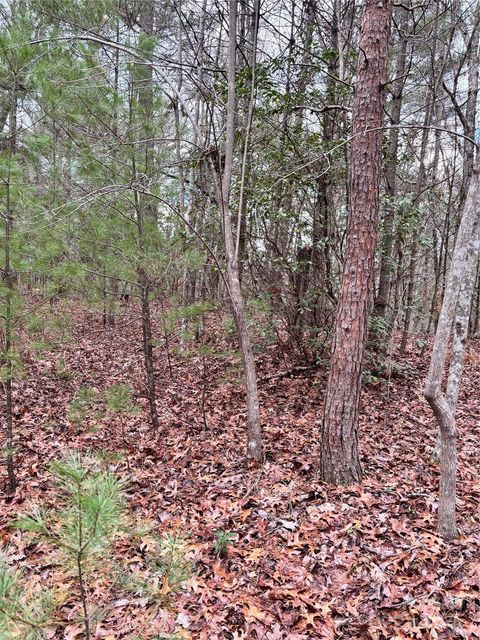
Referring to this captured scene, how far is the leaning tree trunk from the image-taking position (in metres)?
4.04

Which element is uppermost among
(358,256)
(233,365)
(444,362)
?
(358,256)

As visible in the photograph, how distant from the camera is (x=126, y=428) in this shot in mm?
6480

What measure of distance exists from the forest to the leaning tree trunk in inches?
0.9

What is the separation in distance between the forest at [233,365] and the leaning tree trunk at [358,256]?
23 millimetres

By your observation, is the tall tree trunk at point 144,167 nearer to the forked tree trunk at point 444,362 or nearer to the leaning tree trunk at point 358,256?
the leaning tree trunk at point 358,256

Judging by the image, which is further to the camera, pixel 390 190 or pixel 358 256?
pixel 390 190

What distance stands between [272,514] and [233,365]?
3.76 metres

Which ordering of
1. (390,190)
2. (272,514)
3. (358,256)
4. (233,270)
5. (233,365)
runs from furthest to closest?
(233,365)
(390,190)
(233,270)
(358,256)
(272,514)

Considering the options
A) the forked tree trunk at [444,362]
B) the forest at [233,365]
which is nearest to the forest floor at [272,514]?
the forest at [233,365]

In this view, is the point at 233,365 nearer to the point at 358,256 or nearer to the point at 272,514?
the point at 272,514

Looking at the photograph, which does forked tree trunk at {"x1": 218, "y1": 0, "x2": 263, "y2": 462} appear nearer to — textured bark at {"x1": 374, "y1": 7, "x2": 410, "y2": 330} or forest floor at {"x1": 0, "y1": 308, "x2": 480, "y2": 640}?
forest floor at {"x1": 0, "y1": 308, "x2": 480, "y2": 640}

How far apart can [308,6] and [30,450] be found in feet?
27.5

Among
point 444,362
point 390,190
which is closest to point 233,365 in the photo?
point 390,190

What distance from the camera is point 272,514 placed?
4.03 metres
